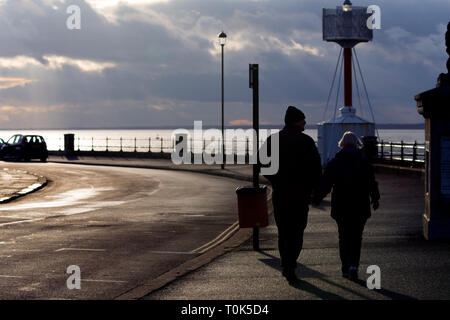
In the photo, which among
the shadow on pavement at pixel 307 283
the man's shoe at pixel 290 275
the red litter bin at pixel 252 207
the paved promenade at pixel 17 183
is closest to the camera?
the shadow on pavement at pixel 307 283

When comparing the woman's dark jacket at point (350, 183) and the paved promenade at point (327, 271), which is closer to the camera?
the paved promenade at point (327, 271)

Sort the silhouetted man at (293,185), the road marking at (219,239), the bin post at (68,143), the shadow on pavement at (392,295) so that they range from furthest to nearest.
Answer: the bin post at (68,143), the road marking at (219,239), the silhouetted man at (293,185), the shadow on pavement at (392,295)

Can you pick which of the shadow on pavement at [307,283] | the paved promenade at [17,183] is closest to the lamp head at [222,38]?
the paved promenade at [17,183]

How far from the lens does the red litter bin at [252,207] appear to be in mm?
11156

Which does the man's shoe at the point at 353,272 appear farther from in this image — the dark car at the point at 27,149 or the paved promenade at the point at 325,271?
the dark car at the point at 27,149

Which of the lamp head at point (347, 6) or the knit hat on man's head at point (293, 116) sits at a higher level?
the lamp head at point (347, 6)

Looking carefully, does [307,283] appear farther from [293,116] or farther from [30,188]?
[30,188]

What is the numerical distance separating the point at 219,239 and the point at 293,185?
5.18m

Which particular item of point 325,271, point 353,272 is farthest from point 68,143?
point 353,272

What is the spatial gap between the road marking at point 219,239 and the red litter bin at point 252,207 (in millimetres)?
1316

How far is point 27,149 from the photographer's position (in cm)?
4950
